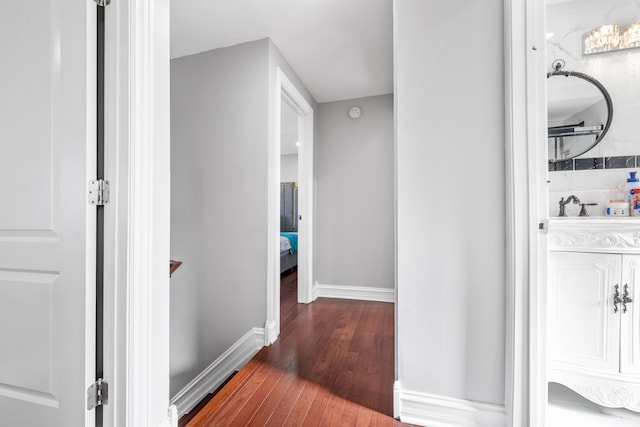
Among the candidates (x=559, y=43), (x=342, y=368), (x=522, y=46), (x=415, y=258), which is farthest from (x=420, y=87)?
(x=342, y=368)

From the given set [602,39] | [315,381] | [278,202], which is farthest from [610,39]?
[315,381]

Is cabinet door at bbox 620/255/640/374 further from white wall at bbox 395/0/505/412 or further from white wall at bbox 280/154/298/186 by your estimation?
white wall at bbox 280/154/298/186

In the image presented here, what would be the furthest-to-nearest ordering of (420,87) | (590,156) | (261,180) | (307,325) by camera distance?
(307,325) < (261,180) < (590,156) < (420,87)

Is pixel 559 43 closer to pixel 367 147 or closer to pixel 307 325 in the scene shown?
pixel 367 147

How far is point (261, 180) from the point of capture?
7.38 feet

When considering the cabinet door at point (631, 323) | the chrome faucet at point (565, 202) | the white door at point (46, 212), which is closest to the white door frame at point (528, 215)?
the cabinet door at point (631, 323)

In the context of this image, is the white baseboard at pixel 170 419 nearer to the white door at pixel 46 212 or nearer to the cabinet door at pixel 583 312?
the white door at pixel 46 212

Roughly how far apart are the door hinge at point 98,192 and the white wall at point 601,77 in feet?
8.17

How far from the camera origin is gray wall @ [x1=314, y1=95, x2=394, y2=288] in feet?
11.0

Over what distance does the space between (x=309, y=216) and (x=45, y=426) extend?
251 centimetres

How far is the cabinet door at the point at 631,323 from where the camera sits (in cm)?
129

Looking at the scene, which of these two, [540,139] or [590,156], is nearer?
[540,139]

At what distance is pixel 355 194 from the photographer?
3457 millimetres

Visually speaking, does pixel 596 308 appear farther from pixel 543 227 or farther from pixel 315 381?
pixel 315 381
